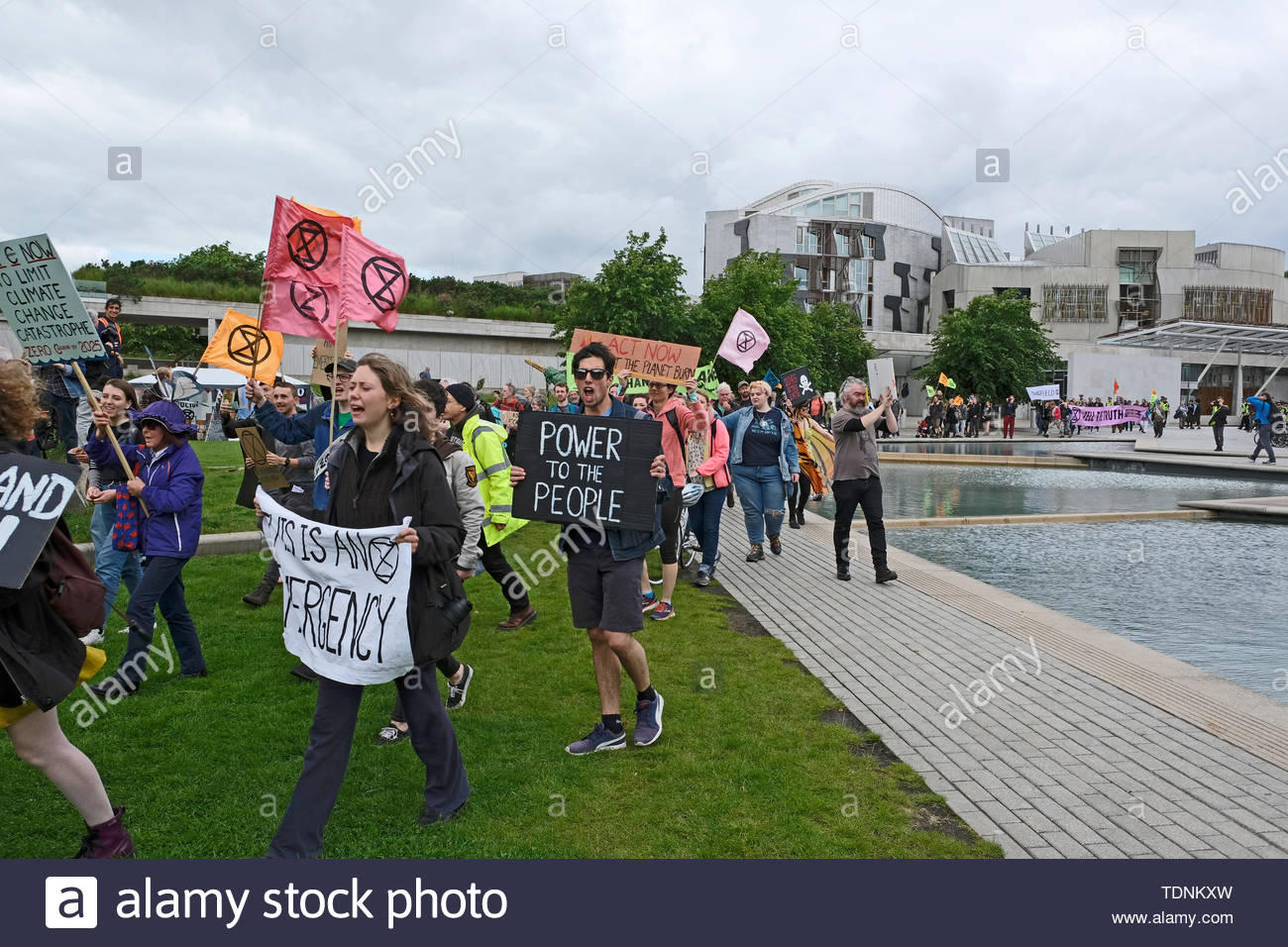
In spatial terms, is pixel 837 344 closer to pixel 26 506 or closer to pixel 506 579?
pixel 506 579

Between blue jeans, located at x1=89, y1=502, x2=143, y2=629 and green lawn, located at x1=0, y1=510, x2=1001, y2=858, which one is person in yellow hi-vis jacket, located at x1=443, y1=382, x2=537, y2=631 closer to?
green lawn, located at x1=0, y1=510, x2=1001, y2=858

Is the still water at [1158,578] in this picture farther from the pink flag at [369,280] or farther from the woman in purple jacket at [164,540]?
the woman in purple jacket at [164,540]

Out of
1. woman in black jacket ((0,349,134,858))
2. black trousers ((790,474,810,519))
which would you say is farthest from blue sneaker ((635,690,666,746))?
black trousers ((790,474,810,519))

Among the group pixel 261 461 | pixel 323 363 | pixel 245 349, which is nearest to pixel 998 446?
pixel 245 349

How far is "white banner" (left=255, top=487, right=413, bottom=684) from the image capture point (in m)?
3.78

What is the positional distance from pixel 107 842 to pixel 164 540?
2451mm

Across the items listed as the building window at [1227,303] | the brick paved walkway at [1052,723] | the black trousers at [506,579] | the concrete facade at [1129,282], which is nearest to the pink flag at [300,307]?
the black trousers at [506,579]

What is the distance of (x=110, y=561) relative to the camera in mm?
6473

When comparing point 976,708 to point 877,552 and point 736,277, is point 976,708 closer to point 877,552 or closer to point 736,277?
point 877,552

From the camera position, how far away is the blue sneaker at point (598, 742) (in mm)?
4973

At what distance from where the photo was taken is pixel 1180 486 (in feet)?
72.9

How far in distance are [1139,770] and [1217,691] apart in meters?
1.73

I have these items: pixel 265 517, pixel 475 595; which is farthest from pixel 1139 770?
pixel 475 595

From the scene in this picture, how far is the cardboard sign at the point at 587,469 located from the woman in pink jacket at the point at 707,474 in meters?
3.68
